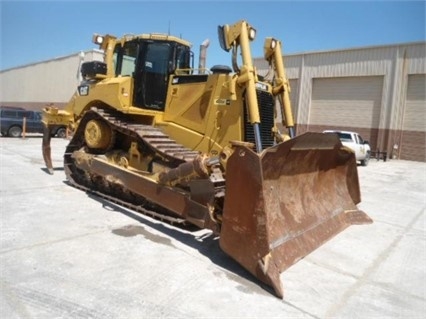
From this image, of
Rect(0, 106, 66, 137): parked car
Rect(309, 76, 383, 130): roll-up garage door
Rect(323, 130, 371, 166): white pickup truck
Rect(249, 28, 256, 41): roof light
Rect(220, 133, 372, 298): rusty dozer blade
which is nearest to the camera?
Rect(220, 133, 372, 298): rusty dozer blade

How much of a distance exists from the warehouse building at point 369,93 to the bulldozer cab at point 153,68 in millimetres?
19738

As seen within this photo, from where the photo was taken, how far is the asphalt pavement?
11.1 ft

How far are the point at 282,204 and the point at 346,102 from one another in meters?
21.9

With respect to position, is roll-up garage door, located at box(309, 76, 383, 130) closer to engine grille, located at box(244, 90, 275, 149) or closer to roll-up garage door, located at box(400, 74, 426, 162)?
roll-up garage door, located at box(400, 74, 426, 162)

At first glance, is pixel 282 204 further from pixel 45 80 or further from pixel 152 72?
pixel 45 80

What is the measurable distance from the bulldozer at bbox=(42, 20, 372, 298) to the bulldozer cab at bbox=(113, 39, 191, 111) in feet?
0.06

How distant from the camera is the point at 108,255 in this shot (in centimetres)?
443

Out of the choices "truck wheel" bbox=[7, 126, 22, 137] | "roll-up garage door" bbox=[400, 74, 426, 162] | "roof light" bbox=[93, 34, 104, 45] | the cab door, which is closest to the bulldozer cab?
the cab door

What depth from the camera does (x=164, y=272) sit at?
4086 mm

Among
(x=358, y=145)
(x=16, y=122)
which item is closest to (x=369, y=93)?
(x=358, y=145)

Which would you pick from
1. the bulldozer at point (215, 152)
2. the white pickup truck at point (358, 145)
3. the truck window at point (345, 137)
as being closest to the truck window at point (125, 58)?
the bulldozer at point (215, 152)

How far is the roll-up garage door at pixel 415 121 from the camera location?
22.6 metres

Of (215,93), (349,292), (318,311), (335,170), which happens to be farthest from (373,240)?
(215,93)

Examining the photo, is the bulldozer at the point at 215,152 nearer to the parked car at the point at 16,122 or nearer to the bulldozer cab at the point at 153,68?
the bulldozer cab at the point at 153,68
